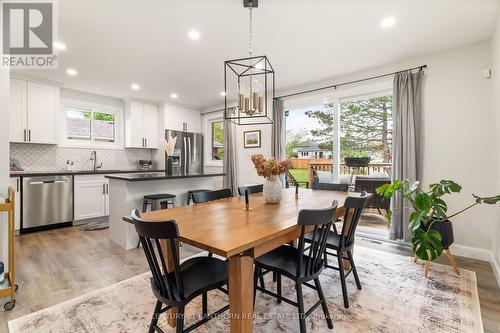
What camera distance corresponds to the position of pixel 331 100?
168 inches

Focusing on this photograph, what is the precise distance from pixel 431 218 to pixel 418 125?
1331 millimetres

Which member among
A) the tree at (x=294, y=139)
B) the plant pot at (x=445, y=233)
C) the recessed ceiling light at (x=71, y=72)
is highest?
the recessed ceiling light at (x=71, y=72)

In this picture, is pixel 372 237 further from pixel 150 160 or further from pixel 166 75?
pixel 150 160

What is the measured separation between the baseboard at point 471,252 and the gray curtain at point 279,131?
2698 millimetres

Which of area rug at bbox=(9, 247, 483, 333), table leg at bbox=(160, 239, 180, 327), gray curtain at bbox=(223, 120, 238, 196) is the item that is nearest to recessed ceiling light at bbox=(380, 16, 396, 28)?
area rug at bbox=(9, 247, 483, 333)

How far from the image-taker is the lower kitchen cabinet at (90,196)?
4.45m

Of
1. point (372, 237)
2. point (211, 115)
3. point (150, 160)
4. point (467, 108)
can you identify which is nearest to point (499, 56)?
point (467, 108)

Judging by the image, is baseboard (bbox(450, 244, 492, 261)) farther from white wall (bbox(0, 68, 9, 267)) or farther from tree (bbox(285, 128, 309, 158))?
white wall (bbox(0, 68, 9, 267))

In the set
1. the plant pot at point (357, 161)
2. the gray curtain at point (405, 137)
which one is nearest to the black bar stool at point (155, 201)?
the plant pot at point (357, 161)

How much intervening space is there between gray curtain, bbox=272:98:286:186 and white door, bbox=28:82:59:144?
402 cm

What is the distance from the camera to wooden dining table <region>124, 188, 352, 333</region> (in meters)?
1.24

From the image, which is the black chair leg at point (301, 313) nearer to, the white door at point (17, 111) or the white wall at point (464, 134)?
the white wall at point (464, 134)

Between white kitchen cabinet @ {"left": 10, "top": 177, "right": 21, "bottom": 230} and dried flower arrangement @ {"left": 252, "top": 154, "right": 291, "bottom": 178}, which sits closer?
dried flower arrangement @ {"left": 252, "top": 154, "right": 291, "bottom": 178}

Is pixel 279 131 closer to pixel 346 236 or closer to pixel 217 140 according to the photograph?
pixel 217 140
